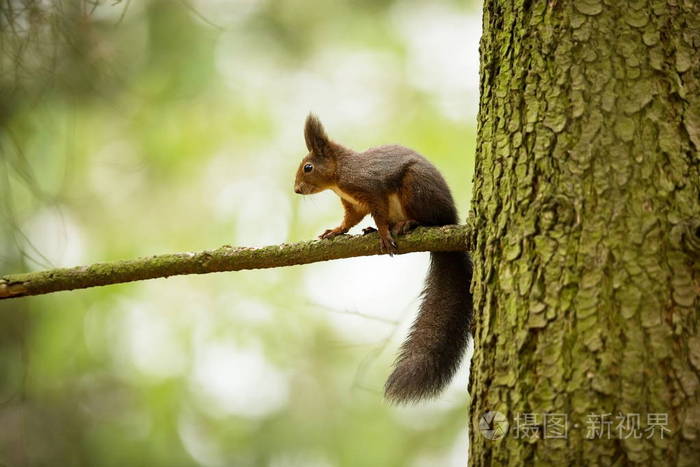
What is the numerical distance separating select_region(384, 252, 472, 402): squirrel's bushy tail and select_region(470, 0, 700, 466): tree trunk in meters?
0.37

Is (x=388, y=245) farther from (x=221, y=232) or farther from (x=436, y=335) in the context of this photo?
(x=221, y=232)

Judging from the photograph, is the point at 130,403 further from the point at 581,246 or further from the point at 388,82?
the point at 581,246

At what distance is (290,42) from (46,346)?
106 inches

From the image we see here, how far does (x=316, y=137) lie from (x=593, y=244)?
188cm

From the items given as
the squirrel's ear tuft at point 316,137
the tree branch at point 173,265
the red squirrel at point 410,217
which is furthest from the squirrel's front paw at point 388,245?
the squirrel's ear tuft at point 316,137

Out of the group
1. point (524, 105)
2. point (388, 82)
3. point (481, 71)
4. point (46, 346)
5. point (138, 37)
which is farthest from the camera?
point (388, 82)

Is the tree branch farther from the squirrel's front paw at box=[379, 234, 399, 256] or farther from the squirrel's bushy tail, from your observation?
the squirrel's bushy tail

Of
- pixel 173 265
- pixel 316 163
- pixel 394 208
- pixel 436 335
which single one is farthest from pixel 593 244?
pixel 316 163

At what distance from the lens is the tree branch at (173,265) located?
6.89 feet

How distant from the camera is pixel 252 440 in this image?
504 centimetres

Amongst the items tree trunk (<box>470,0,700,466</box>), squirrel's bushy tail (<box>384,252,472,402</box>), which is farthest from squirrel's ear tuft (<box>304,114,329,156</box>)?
tree trunk (<box>470,0,700,466</box>)

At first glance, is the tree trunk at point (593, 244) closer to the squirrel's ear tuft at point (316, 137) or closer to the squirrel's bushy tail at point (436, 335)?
the squirrel's bushy tail at point (436, 335)

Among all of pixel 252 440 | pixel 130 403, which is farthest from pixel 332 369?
pixel 130 403

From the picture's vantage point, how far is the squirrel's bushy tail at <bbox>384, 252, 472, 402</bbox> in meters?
2.15
